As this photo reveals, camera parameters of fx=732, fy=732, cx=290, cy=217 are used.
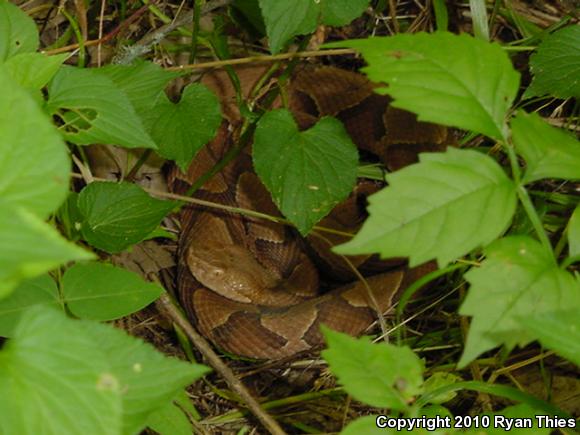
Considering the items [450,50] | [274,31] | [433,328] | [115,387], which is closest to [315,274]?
[433,328]

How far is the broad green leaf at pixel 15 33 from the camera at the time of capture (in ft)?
6.05

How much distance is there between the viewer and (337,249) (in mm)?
1152

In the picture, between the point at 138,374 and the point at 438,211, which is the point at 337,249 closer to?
the point at 438,211

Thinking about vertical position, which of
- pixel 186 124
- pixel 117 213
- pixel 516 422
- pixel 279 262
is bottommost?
pixel 279 262

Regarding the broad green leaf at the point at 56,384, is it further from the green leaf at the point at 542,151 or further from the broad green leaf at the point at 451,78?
the green leaf at the point at 542,151

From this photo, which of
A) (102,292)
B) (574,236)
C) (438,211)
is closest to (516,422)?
(574,236)

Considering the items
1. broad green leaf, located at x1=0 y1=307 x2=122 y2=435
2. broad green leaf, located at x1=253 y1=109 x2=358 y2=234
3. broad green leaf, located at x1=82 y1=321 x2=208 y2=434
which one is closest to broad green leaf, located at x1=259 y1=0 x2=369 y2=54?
broad green leaf, located at x1=253 y1=109 x2=358 y2=234

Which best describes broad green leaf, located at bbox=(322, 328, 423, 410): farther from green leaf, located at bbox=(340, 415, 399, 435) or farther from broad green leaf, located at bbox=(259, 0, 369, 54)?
broad green leaf, located at bbox=(259, 0, 369, 54)

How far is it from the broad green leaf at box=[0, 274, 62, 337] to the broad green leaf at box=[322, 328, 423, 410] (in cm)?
79

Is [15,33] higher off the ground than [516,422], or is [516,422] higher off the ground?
[15,33]

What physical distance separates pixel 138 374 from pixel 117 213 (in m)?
1.12

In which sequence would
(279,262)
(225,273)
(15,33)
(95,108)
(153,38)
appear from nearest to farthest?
(95,108), (15,33), (153,38), (225,273), (279,262)

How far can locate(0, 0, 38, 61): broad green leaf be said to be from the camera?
184 cm

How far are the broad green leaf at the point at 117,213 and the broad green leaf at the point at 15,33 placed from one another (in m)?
0.48
